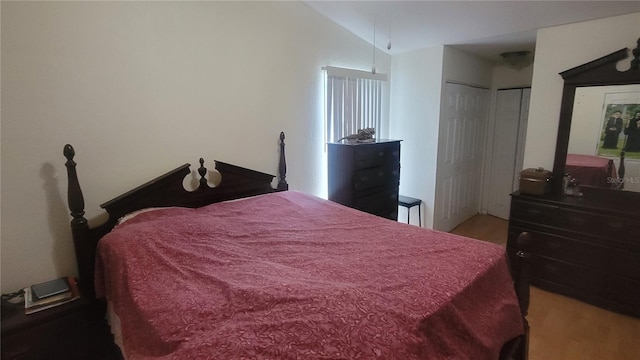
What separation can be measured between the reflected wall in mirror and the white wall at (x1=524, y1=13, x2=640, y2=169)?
16 cm

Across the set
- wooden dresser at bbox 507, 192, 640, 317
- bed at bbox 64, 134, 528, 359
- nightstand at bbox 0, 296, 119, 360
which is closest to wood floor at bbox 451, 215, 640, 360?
wooden dresser at bbox 507, 192, 640, 317

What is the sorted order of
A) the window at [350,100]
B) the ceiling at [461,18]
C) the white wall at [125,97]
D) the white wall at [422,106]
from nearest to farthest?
the white wall at [125,97], the ceiling at [461,18], the window at [350,100], the white wall at [422,106]

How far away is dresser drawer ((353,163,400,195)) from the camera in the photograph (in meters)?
2.79

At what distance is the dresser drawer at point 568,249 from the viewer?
2.35 m

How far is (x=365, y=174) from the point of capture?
283 cm

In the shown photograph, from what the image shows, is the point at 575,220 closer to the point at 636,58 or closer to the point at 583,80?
the point at 583,80

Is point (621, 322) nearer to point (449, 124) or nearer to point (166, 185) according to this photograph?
point (449, 124)

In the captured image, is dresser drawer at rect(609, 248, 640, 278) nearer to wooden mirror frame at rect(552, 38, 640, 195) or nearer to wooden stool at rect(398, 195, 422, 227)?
wooden mirror frame at rect(552, 38, 640, 195)

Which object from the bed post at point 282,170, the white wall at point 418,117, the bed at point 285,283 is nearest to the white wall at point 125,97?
the bed post at point 282,170

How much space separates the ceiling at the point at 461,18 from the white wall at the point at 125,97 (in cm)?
47

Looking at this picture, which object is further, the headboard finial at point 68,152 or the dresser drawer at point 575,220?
the dresser drawer at point 575,220

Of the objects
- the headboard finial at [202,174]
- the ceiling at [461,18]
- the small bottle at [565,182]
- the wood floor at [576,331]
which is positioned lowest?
the wood floor at [576,331]

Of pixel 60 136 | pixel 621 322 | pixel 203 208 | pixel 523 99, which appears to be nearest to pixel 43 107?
pixel 60 136

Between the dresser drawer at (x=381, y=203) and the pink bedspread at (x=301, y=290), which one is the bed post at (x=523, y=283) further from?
the dresser drawer at (x=381, y=203)
